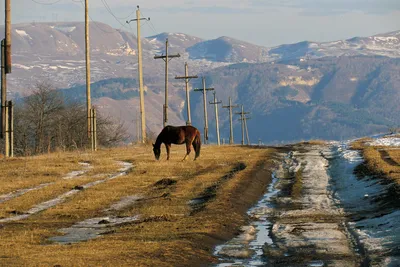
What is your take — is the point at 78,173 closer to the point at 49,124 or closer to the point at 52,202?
the point at 52,202

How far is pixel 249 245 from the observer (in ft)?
56.0

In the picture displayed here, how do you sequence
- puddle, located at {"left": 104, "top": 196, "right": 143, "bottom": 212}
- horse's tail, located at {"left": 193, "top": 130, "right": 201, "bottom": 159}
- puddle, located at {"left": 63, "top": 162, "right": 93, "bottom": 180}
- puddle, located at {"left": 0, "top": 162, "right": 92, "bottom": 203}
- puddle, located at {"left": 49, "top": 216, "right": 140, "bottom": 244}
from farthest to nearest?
horse's tail, located at {"left": 193, "top": 130, "right": 201, "bottom": 159}, puddle, located at {"left": 63, "top": 162, "right": 93, "bottom": 180}, puddle, located at {"left": 0, "top": 162, "right": 92, "bottom": 203}, puddle, located at {"left": 104, "top": 196, "right": 143, "bottom": 212}, puddle, located at {"left": 49, "top": 216, "right": 140, "bottom": 244}

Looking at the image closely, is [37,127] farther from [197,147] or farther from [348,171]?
[348,171]

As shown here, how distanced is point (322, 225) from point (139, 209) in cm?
555

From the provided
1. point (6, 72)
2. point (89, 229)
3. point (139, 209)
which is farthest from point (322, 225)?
point (6, 72)

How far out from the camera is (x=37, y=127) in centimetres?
7581

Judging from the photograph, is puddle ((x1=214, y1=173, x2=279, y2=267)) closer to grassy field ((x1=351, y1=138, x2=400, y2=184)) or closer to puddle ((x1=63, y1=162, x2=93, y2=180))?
grassy field ((x1=351, y1=138, x2=400, y2=184))

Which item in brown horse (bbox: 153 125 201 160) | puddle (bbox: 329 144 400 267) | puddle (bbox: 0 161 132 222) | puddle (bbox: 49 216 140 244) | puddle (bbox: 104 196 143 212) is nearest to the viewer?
puddle (bbox: 329 144 400 267)

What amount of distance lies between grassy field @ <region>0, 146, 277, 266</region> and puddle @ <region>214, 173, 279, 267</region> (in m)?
0.27

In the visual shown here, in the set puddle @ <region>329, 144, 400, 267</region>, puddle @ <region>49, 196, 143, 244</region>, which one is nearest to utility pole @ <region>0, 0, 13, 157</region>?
puddle @ <region>329, 144, 400, 267</region>

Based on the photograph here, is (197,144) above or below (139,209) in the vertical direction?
above

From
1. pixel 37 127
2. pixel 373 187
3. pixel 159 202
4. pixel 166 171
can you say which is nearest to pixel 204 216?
pixel 159 202

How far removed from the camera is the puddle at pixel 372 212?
15.8 metres

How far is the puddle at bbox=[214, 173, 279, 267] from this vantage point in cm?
1524
